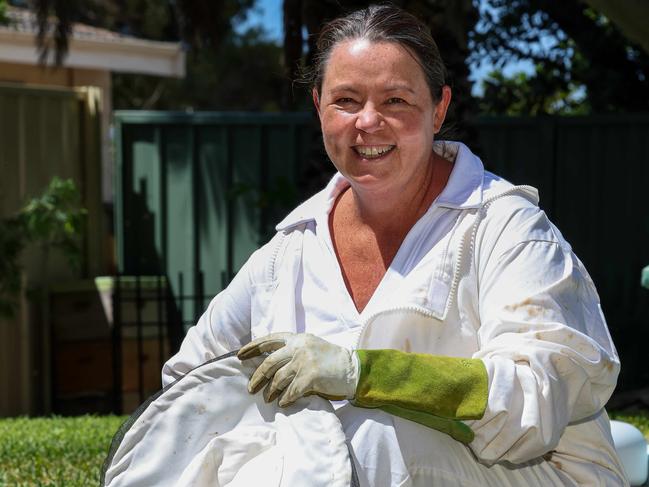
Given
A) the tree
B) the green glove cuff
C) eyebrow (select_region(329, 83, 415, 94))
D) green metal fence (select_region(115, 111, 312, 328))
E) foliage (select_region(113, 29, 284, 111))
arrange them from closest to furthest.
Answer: the green glove cuff → eyebrow (select_region(329, 83, 415, 94)) → the tree → green metal fence (select_region(115, 111, 312, 328)) → foliage (select_region(113, 29, 284, 111))

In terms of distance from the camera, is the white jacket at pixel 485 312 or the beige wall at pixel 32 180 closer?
the white jacket at pixel 485 312

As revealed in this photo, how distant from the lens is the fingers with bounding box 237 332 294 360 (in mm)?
2102

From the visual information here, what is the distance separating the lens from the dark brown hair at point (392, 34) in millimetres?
2357

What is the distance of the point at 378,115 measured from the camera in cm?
237

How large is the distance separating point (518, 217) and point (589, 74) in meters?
8.38

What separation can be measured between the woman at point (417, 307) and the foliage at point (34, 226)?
16.3 feet

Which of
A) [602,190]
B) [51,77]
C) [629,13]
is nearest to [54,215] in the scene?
[629,13]

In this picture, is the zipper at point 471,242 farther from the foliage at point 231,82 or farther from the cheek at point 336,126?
the foliage at point 231,82

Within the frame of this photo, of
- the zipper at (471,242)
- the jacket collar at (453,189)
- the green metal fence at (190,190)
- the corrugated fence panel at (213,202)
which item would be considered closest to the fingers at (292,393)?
the zipper at (471,242)

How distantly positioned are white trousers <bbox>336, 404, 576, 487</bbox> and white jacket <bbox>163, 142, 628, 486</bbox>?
51mm

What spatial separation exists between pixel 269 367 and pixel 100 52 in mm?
10475

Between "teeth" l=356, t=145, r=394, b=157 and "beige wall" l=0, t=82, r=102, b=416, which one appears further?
"beige wall" l=0, t=82, r=102, b=416

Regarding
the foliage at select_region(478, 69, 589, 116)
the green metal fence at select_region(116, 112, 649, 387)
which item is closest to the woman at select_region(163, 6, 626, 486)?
the green metal fence at select_region(116, 112, 649, 387)

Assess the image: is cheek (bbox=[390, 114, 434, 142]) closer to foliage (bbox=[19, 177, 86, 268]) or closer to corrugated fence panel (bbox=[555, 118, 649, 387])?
foliage (bbox=[19, 177, 86, 268])
